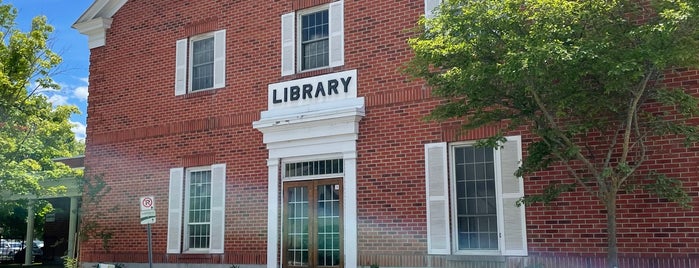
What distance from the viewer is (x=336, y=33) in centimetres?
1384

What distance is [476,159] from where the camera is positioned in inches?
466

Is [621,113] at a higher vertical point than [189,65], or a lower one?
lower

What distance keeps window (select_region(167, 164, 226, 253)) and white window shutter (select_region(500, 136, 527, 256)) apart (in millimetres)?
6272

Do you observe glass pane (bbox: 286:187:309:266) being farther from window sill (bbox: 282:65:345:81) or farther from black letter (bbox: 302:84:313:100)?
window sill (bbox: 282:65:345:81)

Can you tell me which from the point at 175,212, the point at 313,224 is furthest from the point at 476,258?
the point at 175,212

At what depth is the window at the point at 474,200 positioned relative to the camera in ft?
36.8

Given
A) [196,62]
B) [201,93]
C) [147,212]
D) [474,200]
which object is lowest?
[147,212]

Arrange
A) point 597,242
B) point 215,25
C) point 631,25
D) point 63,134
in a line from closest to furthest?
1. point 631,25
2. point 597,242
3. point 215,25
4. point 63,134

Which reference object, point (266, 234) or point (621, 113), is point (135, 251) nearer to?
point (266, 234)

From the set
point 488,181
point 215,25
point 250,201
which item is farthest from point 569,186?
point 215,25

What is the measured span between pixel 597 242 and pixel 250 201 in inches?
275

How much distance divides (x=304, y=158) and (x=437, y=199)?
3.15m

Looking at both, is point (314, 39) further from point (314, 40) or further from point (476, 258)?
point (476, 258)

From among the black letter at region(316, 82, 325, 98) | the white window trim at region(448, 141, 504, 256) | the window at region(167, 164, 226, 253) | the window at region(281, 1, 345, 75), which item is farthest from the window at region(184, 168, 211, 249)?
the white window trim at region(448, 141, 504, 256)
